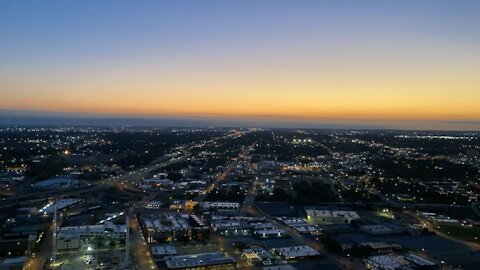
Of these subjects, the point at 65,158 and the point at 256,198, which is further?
the point at 65,158

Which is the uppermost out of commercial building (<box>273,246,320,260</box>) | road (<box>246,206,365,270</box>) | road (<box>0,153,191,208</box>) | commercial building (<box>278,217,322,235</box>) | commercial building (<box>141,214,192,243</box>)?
commercial building (<box>141,214,192,243</box>)

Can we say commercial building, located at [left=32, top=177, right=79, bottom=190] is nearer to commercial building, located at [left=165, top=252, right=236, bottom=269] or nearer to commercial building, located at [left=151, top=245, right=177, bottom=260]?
commercial building, located at [left=151, top=245, right=177, bottom=260]

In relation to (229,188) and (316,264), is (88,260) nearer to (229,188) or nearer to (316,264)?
(316,264)

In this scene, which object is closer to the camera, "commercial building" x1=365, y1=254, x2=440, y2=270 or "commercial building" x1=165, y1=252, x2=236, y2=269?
"commercial building" x1=165, y1=252, x2=236, y2=269

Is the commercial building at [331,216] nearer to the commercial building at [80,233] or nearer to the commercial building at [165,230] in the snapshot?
the commercial building at [165,230]

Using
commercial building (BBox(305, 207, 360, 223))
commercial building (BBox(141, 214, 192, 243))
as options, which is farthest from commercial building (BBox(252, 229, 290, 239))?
commercial building (BBox(305, 207, 360, 223))

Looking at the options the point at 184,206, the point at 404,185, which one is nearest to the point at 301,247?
the point at 184,206

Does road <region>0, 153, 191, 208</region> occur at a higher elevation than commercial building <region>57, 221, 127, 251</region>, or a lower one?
lower

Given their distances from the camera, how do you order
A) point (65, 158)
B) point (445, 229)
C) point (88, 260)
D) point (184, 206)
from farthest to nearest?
point (65, 158)
point (184, 206)
point (445, 229)
point (88, 260)

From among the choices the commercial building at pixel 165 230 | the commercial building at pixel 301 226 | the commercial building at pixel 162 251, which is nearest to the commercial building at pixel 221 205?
the commercial building at pixel 301 226

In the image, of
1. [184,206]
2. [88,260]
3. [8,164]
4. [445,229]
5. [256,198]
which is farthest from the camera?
[8,164]
